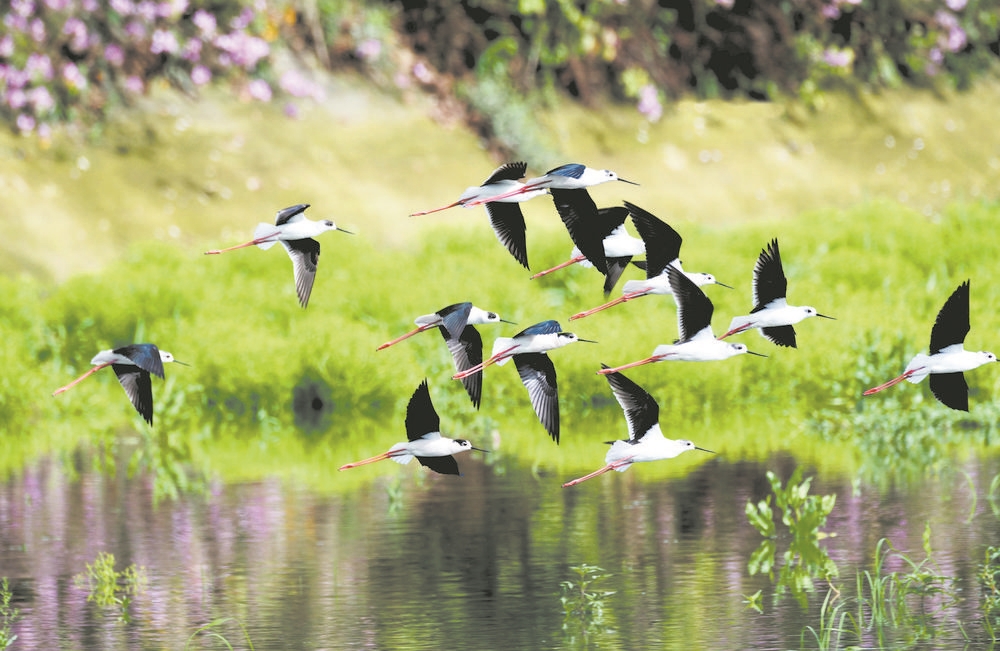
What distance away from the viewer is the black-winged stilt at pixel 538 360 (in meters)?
5.26

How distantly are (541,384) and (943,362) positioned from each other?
1.16 metres

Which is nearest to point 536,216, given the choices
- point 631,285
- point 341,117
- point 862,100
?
point 341,117

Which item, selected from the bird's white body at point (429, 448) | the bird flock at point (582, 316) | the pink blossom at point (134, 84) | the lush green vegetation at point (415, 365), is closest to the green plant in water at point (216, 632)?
the bird flock at point (582, 316)

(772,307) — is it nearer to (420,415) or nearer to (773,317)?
(773,317)

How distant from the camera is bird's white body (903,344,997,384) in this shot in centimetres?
522

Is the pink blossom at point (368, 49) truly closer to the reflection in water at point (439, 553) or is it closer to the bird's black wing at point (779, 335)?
the reflection in water at point (439, 553)

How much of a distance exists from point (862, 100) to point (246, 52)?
28.1 feet

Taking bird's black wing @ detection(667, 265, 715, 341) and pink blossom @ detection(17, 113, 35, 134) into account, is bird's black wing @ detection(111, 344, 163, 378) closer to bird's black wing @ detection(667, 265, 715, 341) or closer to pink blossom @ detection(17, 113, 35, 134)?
bird's black wing @ detection(667, 265, 715, 341)

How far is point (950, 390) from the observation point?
565 cm

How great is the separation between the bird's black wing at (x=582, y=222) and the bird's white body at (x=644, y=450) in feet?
2.89

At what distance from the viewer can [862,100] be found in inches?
966

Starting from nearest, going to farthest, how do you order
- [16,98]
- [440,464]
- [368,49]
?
[440,464] < [16,98] < [368,49]

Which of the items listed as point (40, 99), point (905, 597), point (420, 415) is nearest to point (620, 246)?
point (420, 415)

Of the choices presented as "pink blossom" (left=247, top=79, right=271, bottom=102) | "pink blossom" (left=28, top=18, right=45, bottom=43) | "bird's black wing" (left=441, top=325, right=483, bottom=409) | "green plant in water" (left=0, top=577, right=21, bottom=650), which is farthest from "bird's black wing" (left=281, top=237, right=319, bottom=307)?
"pink blossom" (left=247, top=79, right=271, bottom=102)
